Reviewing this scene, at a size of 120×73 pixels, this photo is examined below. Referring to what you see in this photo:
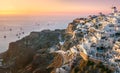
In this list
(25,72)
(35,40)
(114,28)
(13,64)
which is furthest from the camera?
(35,40)

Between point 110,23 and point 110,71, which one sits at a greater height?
point 110,23

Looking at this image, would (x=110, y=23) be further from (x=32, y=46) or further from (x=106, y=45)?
(x=32, y=46)

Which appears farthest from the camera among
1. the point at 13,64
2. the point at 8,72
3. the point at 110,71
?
the point at 13,64

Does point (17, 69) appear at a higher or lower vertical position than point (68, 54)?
lower

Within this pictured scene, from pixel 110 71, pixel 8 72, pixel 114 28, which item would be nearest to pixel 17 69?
pixel 8 72

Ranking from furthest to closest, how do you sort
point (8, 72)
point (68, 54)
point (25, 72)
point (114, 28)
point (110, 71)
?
point (8, 72) < point (25, 72) < point (114, 28) < point (68, 54) < point (110, 71)

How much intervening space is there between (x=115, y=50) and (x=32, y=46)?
72.9 metres

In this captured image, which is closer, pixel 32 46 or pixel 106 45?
pixel 106 45

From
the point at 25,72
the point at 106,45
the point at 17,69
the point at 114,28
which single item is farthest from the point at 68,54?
the point at 17,69

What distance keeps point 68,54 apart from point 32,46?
6288 cm

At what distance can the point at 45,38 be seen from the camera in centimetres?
15750

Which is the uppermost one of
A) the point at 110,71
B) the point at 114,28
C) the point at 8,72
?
the point at 114,28

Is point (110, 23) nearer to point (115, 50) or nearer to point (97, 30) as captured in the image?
point (97, 30)

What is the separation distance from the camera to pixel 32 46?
5842 inches
